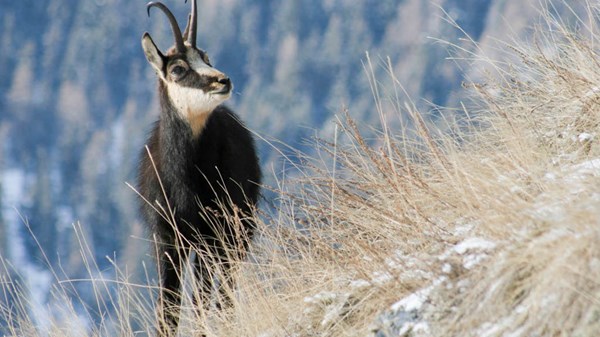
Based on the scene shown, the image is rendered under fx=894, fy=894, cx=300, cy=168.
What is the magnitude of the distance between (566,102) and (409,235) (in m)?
1.57

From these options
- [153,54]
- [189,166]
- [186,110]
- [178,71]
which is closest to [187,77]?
[178,71]

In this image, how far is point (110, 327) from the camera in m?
5.21

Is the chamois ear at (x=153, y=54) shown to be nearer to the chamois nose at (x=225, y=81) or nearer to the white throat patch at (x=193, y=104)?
the white throat patch at (x=193, y=104)

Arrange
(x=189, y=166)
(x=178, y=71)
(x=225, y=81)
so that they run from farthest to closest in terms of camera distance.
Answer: (x=178, y=71)
(x=189, y=166)
(x=225, y=81)

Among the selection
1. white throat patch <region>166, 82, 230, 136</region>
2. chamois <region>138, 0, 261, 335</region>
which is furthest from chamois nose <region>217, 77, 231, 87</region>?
white throat patch <region>166, 82, 230, 136</region>

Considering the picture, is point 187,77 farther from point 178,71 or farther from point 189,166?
point 189,166

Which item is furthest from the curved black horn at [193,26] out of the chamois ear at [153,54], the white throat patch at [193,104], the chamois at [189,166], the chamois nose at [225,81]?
the chamois nose at [225,81]

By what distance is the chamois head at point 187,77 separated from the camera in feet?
20.4

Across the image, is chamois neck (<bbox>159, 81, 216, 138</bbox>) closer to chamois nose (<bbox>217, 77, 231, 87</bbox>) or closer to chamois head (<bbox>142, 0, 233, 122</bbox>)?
chamois head (<bbox>142, 0, 233, 122</bbox>)

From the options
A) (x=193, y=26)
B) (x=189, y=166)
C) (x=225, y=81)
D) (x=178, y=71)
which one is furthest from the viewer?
(x=193, y=26)

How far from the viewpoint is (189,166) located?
6.32 m

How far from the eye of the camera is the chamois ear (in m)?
6.48

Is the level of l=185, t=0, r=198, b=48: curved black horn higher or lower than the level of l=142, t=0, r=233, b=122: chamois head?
higher

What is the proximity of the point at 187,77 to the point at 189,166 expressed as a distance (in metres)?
0.64
